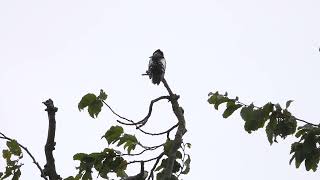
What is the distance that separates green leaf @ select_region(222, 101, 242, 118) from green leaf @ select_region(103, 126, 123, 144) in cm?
116

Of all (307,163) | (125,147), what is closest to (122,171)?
(125,147)

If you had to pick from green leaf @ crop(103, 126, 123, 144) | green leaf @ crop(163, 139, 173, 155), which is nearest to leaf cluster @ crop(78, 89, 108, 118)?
green leaf @ crop(103, 126, 123, 144)

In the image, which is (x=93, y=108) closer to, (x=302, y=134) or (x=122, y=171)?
(x=122, y=171)

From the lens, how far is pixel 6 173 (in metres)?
4.30

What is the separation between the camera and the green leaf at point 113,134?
Answer: 481 cm

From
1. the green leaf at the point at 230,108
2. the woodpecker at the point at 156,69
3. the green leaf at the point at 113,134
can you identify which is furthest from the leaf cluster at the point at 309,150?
the woodpecker at the point at 156,69

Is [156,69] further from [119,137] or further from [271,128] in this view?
[271,128]

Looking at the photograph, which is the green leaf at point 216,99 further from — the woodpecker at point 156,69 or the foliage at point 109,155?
the woodpecker at point 156,69

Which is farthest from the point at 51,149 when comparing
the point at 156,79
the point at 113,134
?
the point at 156,79

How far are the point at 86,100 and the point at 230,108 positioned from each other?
1.59 m

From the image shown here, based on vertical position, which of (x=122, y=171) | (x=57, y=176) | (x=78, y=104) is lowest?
(x=57, y=176)

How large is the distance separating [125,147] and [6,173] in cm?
118

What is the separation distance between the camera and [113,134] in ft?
15.8

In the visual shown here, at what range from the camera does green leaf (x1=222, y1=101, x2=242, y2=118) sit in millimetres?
4083
